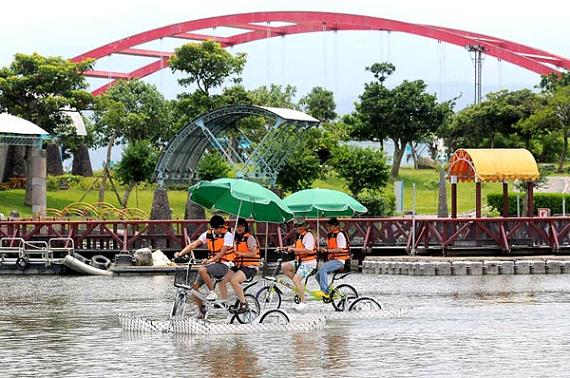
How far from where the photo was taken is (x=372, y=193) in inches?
2566

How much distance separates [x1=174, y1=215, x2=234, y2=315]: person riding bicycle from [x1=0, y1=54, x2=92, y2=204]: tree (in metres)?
49.4

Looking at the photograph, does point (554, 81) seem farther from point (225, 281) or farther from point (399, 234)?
point (225, 281)

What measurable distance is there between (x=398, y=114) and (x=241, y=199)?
64.2m

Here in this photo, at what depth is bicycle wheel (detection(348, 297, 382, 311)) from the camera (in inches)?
917

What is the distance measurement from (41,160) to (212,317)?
39.6m

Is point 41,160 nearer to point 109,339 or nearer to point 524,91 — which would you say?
point 524,91

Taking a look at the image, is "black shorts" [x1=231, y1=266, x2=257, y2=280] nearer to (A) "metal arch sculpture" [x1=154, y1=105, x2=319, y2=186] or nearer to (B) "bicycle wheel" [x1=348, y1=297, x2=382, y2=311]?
(B) "bicycle wheel" [x1=348, y1=297, x2=382, y2=311]

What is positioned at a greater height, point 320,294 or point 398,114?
point 398,114

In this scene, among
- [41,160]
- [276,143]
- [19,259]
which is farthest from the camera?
[41,160]

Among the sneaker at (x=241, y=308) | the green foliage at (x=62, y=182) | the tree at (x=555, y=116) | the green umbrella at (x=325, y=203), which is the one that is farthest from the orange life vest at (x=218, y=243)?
the tree at (x=555, y=116)

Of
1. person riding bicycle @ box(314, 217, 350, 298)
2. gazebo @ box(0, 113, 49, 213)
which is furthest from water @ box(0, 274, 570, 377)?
gazebo @ box(0, 113, 49, 213)

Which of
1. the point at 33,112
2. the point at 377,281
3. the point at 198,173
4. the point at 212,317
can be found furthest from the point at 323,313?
the point at 33,112

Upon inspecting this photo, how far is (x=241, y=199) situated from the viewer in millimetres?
21859

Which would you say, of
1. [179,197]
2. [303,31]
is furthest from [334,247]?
[303,31]
